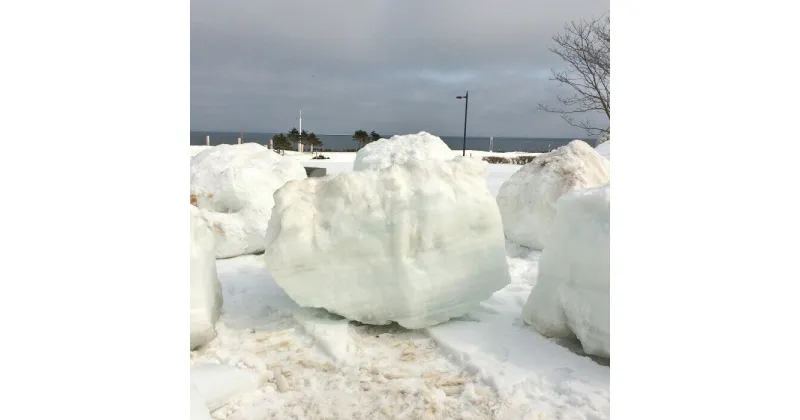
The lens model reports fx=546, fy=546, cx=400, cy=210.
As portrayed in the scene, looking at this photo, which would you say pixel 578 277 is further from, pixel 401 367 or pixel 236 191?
pixel 236 191

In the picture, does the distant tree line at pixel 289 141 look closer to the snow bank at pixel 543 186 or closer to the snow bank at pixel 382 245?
the snow bank at pixel 543 186

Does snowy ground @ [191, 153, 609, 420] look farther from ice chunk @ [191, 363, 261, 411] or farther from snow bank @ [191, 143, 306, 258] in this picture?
snow bank @ [191, 143, 306, 258]

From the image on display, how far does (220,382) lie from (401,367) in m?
0.58

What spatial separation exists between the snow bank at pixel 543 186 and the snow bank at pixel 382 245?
1.50 meters

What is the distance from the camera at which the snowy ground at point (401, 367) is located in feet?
5.16

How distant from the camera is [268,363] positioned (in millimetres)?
1852

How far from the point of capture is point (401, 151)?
14.2 feet

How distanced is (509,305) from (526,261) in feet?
3.13

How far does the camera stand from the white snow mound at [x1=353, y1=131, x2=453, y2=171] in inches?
167

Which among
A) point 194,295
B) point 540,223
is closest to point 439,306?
point 194,295

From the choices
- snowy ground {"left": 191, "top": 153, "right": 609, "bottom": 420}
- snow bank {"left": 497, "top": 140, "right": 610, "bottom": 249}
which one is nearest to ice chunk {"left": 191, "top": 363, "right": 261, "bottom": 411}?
snowy ground {"left": 191, "top": 153, "right": 609, "bottom": 420}

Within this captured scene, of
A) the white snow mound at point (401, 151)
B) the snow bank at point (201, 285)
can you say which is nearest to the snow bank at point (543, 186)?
the white snow mound at point (401, 151)

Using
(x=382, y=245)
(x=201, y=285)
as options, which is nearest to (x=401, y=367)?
(x=382, y=245)

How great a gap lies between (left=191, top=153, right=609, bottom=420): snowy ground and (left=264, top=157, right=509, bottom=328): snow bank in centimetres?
10
